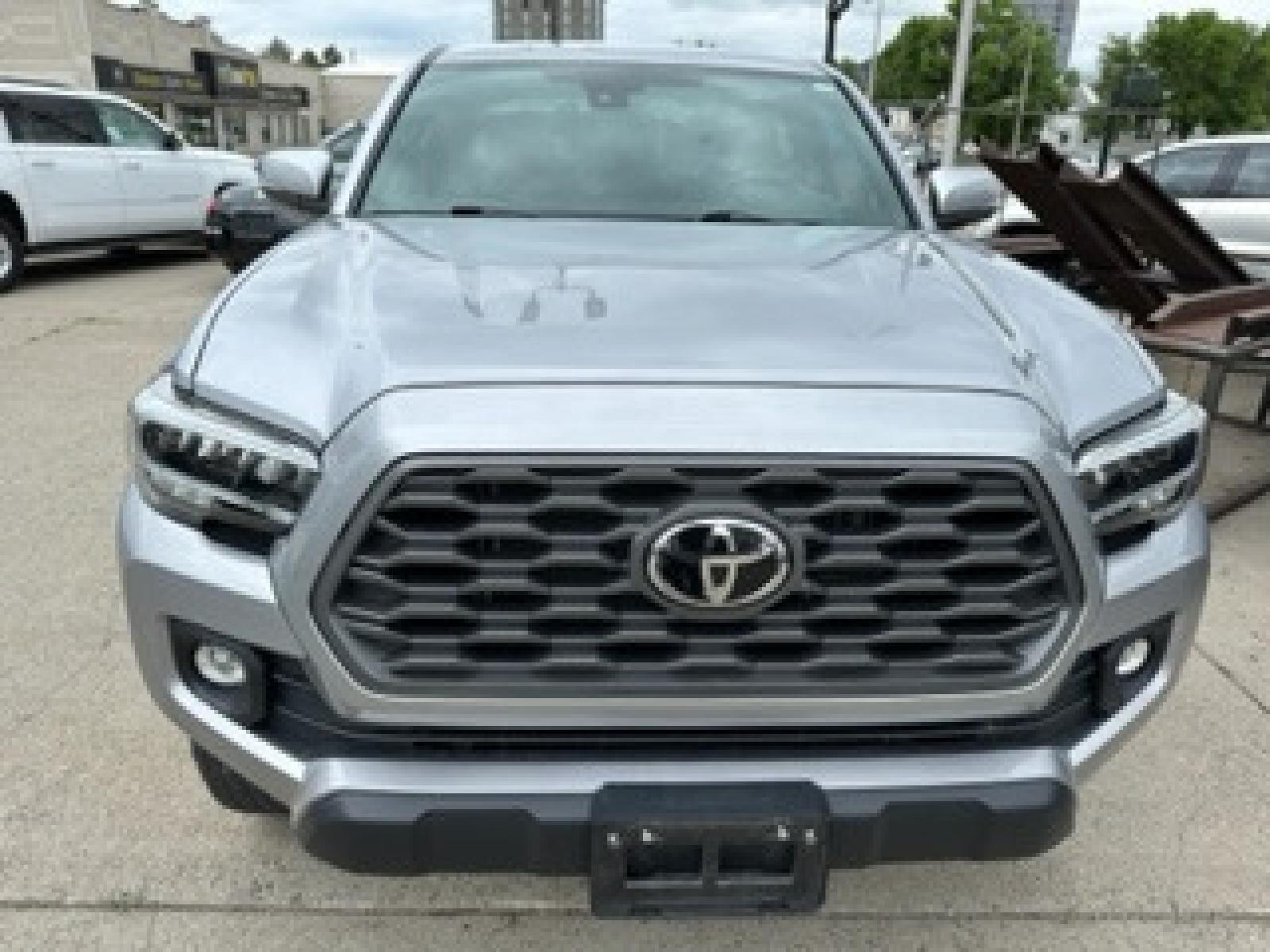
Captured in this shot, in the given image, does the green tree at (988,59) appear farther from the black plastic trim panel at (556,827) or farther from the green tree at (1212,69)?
the black plastic trim panel at (556,827)

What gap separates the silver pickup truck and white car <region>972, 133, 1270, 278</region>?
6.77 meters

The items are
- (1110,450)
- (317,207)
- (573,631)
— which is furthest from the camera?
(317,207)

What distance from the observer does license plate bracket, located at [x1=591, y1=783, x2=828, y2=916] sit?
1.70 metres

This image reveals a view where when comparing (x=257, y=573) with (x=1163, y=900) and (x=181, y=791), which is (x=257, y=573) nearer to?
(x=181, y=791)

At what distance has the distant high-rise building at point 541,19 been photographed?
25.0 m

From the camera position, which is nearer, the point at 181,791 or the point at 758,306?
the point at 758,306

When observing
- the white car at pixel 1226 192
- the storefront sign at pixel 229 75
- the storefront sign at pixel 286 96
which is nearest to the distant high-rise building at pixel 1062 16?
the storefront sign at pixel 286 96

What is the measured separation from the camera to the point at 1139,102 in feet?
46.5

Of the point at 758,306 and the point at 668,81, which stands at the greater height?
the point at 668,81

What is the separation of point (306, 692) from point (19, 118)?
10.2 m

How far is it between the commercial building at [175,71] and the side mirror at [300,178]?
20.8m

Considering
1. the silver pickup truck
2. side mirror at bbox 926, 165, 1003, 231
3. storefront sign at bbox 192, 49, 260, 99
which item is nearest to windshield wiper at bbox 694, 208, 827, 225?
side mirror at bbox 926, 165, 1003, 231

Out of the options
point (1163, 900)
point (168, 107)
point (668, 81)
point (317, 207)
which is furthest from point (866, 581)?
point (168, 107)

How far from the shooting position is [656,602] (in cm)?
168
